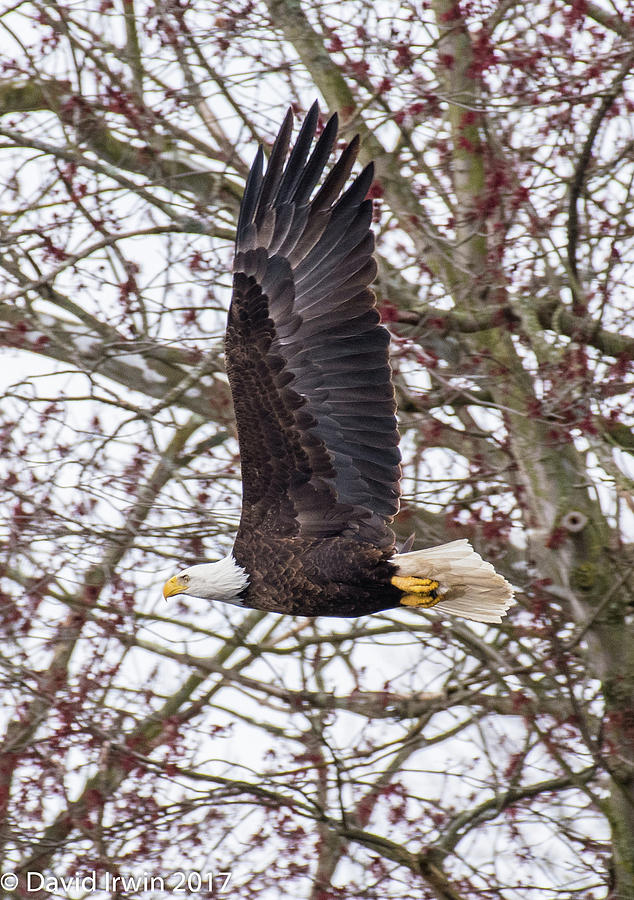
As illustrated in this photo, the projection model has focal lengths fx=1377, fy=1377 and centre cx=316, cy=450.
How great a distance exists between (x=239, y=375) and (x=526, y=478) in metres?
1.62

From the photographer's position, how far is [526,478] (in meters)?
5.62

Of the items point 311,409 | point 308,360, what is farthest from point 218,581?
point 308,360

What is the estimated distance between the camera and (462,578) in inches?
186

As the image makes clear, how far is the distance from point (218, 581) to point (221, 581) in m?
0.01

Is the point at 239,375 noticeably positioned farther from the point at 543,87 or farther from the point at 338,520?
the point at 543,87

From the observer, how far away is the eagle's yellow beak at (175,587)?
15.8ft

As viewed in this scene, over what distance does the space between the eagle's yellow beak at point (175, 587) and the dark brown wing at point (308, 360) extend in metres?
0.39

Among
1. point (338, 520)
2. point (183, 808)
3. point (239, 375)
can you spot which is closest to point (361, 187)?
point (239, 375)
